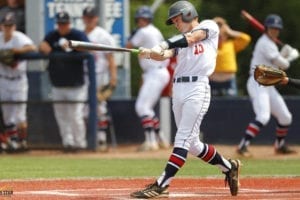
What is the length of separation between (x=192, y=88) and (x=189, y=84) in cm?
5

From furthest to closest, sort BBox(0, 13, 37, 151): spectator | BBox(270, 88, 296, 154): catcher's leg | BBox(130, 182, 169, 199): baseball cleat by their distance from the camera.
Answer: BBox(0, 13, 37, 151): spectator
BBox(270, 88, 296, 154): catcher's leg
BBox(130, 182, 169, 199): baseball cleat

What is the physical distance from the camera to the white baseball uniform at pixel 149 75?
15.5 meters

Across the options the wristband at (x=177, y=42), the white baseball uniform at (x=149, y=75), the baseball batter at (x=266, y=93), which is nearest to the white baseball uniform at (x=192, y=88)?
the wristband at (x=177, y=42)

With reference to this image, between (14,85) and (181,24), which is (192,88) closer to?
(181,24)

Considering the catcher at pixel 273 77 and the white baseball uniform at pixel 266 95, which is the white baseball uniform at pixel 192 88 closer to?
the catcher at pixel 273 77

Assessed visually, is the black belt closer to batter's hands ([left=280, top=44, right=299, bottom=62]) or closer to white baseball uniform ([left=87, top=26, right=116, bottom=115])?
batter's hands ([left=280, top=44, right=299, bottom=62])

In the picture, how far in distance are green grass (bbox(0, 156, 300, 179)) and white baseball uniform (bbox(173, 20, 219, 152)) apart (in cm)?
239

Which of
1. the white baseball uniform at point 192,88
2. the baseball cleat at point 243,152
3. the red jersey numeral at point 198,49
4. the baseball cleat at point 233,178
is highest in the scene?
the red jersey numeral at point 198,49

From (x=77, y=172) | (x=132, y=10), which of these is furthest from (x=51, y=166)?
(x=132, y=10)

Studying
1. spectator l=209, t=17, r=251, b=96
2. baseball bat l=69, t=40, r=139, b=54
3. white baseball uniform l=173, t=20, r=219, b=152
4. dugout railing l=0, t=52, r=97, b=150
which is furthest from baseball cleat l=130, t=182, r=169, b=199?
spectator l=209, t=17, r=251, b=96

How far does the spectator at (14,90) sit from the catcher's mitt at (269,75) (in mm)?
6407

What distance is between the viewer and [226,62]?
1644 cm

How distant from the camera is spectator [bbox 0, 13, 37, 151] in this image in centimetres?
1535

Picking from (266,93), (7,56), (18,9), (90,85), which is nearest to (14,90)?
(7,56)
